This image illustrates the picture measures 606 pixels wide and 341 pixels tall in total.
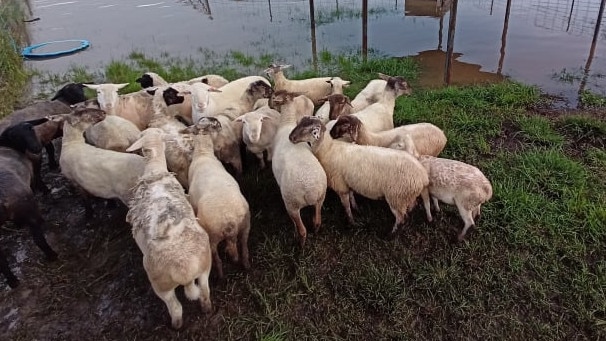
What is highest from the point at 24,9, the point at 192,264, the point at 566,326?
the point at 24,9

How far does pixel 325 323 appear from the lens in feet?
12.1

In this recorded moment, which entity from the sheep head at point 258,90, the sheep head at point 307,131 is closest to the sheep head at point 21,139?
the sheep head at point 258,90

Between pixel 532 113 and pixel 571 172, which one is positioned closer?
pixel 571 172

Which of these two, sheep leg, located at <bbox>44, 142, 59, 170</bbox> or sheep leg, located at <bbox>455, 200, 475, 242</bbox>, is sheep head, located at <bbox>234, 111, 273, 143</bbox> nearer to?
sheep leg, located at <bbox>455, 200, 475, 242</bbox>

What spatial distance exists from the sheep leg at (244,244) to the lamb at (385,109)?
2476 millimetres

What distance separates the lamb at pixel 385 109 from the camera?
5809mm

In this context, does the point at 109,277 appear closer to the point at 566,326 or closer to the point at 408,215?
the point at 408,215

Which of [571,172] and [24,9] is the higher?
[24,9]

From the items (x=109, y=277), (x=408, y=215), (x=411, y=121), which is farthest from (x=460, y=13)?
(x=109, y=277)

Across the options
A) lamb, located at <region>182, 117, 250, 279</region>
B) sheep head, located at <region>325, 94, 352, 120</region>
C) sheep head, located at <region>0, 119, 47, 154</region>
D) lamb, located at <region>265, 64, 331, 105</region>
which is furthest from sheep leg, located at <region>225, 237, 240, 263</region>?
lamb, located at <region>265, 64, 331, 105</region>

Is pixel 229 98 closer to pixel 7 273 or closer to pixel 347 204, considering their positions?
pixel 347 204

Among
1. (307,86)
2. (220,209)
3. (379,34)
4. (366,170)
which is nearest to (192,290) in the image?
(220,209)

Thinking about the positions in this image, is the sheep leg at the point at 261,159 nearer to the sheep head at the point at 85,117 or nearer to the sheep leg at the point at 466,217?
the sheep head at the point at 85,117

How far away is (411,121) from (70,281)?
5.12 m
